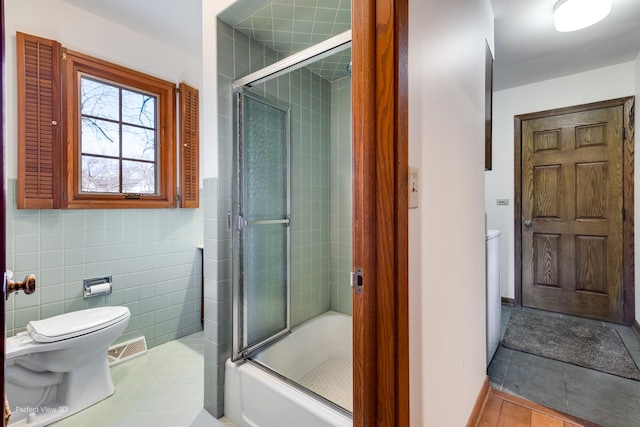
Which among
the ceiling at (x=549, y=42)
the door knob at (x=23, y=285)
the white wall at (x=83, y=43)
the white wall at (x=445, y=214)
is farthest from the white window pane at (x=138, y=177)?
the ceiling at (x=549, y=42)

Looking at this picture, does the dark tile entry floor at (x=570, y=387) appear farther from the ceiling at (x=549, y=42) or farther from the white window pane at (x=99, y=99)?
the white window pane at (x=99, y=99)

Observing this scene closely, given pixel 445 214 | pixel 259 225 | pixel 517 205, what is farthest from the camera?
pixel 517 205

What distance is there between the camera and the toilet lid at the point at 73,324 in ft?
4.79

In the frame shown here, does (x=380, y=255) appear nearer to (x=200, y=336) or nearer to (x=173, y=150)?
(x=173, y=150)

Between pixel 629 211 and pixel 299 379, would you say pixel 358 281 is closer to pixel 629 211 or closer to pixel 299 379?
pixel 299 379

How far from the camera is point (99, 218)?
2.00 metres

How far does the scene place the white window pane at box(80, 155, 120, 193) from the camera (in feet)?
6.39

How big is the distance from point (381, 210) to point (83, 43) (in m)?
2.34

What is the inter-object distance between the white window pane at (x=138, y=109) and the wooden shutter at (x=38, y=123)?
0.40 metres

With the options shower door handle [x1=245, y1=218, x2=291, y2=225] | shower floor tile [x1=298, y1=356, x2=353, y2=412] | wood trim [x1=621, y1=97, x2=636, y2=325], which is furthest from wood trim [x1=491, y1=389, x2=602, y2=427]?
wood trim [x1=621, y1=97, x2=636, y2=325]

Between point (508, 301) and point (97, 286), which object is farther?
point (508, 301)

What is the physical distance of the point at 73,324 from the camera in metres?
1.57

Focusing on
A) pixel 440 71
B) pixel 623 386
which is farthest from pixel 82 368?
pixel 623 386

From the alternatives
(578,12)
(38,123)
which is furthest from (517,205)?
(38,123)
